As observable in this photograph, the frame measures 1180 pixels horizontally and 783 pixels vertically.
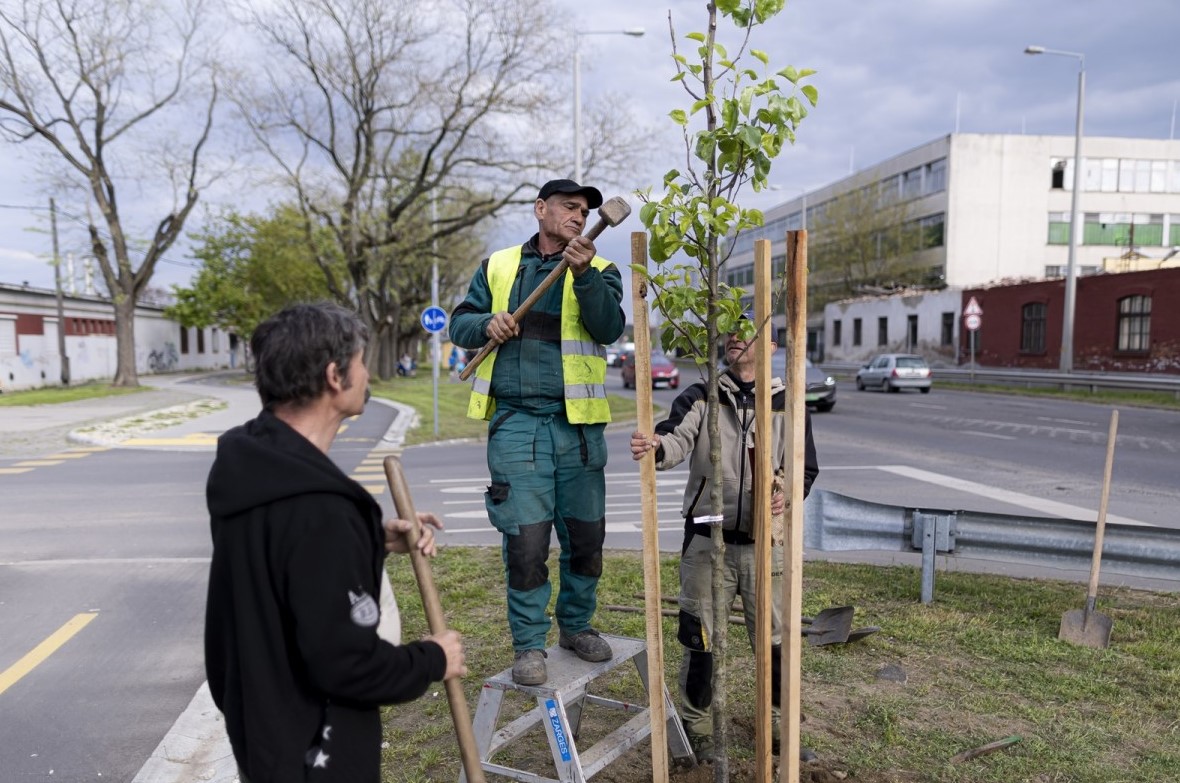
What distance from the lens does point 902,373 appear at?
91.8ft

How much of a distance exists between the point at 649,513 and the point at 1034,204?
4995 centimetres

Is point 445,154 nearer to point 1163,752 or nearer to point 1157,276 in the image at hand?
point 1157,276

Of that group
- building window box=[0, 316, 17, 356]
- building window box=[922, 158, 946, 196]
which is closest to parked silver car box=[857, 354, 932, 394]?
building window box=[922, 158, 946, 196]

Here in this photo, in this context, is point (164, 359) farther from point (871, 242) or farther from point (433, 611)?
point (433, 611)

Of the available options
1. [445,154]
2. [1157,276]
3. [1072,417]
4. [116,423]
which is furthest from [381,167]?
[1157,276]

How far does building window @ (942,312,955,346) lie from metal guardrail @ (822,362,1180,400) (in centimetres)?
308

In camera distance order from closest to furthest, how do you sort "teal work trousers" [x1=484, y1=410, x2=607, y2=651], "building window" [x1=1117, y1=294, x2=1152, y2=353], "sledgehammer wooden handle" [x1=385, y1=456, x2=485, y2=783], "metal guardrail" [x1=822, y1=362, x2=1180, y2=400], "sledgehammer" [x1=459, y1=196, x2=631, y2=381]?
1. "sledgehammer wooden handle" [x1=385, y1=456, x2=485, y2=783]
2. "sledgehammer" [x1=459, y1=196, x2=631, y2=381]
3. "teal work trousers" [x1=484, y1=410, x2=607, y2=651]
4. "metal guardrail" [x1=822, y1=362, x2=1180, y2=400]
5. "building window" [x1=1117, y1=294, x2=1152, y2=353]

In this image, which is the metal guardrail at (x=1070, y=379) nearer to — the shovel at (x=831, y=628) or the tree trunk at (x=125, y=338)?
the shovel at (x=831, y=628)

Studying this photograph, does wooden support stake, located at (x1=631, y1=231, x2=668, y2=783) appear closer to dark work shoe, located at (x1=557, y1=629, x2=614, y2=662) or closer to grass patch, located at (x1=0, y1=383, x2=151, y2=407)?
dark work shoe, located at (x1=557, y1=629, x2=614, y2=662)

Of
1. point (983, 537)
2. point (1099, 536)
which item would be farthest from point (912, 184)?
point (1099, 536)

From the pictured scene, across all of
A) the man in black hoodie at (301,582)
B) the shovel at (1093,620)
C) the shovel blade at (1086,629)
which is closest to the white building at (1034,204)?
the shovel at (1093,620)

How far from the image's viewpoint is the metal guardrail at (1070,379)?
910 inches

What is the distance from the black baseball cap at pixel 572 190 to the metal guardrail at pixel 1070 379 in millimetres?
24601

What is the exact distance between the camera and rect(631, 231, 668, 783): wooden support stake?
2.53 m
